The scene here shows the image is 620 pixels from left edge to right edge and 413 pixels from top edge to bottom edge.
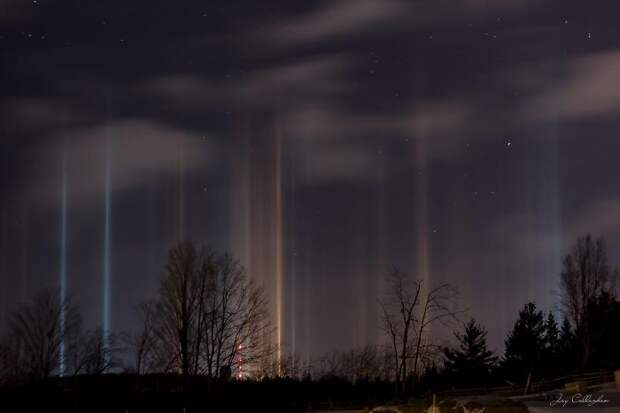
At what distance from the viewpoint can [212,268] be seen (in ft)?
202

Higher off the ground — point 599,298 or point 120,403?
point 599,298

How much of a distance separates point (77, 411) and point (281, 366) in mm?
16942

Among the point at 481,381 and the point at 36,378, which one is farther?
the point at 481,381

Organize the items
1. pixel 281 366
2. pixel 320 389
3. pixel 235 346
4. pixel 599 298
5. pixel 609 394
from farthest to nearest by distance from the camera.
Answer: pixel 599 298 < pixel 281 366 < pixel 320 389 < pixel 235 346 < pixel 609 394


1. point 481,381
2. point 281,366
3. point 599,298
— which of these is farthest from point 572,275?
point 281,366

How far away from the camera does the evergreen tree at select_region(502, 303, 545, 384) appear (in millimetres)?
80938

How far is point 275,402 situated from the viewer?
60.5 metres

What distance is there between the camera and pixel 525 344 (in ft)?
272

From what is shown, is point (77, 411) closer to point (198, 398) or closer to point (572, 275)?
point (198, 398)

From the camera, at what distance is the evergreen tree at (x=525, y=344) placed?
8094 centimetres

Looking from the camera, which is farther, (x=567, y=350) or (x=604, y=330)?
→ (x=567, y=350)

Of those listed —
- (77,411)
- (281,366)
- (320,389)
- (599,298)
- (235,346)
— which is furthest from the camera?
(599,298)

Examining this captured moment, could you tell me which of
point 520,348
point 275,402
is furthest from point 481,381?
point 275,402

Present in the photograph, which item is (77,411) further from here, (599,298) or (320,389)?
(599,298)
